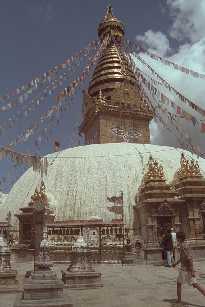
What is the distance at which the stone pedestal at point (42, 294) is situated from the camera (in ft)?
20.8

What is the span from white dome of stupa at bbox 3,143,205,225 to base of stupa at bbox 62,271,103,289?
39.9 ft

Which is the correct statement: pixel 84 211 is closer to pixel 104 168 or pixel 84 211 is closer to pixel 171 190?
pixel 104 168

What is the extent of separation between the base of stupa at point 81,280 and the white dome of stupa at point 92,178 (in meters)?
12.2

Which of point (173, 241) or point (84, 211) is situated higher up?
point (84, 211)

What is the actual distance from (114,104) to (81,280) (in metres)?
27.8

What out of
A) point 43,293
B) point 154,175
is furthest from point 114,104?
point 43,293

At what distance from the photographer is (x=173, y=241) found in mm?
14695

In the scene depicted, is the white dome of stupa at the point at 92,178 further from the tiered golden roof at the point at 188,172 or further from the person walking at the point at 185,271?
the person walking at the point at 185,271

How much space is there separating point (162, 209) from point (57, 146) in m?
17.1

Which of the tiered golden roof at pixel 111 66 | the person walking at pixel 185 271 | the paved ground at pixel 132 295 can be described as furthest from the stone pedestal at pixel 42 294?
the tiered golden roof at pixel 111 66

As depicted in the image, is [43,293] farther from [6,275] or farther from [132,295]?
[6,275]

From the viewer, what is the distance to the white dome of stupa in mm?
21900

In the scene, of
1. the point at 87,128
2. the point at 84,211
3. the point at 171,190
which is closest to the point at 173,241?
the point at 171,190

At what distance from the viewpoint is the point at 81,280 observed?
8.95 meters
